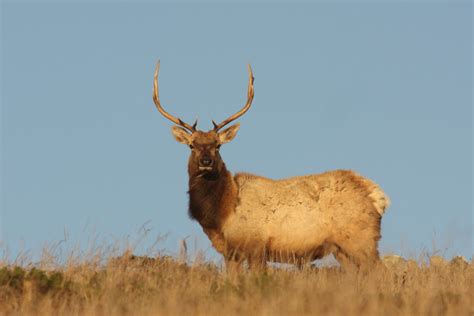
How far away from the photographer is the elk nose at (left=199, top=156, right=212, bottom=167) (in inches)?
515

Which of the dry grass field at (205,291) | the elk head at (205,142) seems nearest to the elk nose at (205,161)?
the elk head at (205,142)

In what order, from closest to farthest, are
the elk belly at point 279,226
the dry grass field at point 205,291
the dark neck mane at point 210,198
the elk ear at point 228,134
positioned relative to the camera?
the dry grass field at point 205,291, the elk belly at point 279,226, the dark neck mane at point 210,198, the elk ear at point 228,134

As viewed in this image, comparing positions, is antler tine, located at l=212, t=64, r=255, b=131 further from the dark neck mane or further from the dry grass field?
the dry grass field

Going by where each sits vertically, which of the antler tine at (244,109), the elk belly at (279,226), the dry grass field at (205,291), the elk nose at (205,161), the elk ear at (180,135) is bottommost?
the dry grass field at (205,291)

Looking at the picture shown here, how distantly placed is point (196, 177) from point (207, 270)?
7.84 ft

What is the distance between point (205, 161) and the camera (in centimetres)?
1307

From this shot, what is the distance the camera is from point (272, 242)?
13125 mm

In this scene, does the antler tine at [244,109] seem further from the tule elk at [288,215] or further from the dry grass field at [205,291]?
the dry grass field at [205,291]

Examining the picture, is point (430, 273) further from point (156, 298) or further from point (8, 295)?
point (8, 295)

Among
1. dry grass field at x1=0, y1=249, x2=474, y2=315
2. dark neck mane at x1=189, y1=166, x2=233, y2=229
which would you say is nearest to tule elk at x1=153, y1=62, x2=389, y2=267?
dark neck mane at x1=189, y1=166, x2=233, y2=229

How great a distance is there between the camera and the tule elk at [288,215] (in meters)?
13.1

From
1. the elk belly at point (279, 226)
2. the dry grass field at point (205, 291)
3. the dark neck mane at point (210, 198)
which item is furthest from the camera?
the dark neck mane at point (210, 198)

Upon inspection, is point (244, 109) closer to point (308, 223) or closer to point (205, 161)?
point (205, 161)

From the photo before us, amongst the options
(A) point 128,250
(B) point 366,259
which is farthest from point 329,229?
(A) point 128,250
